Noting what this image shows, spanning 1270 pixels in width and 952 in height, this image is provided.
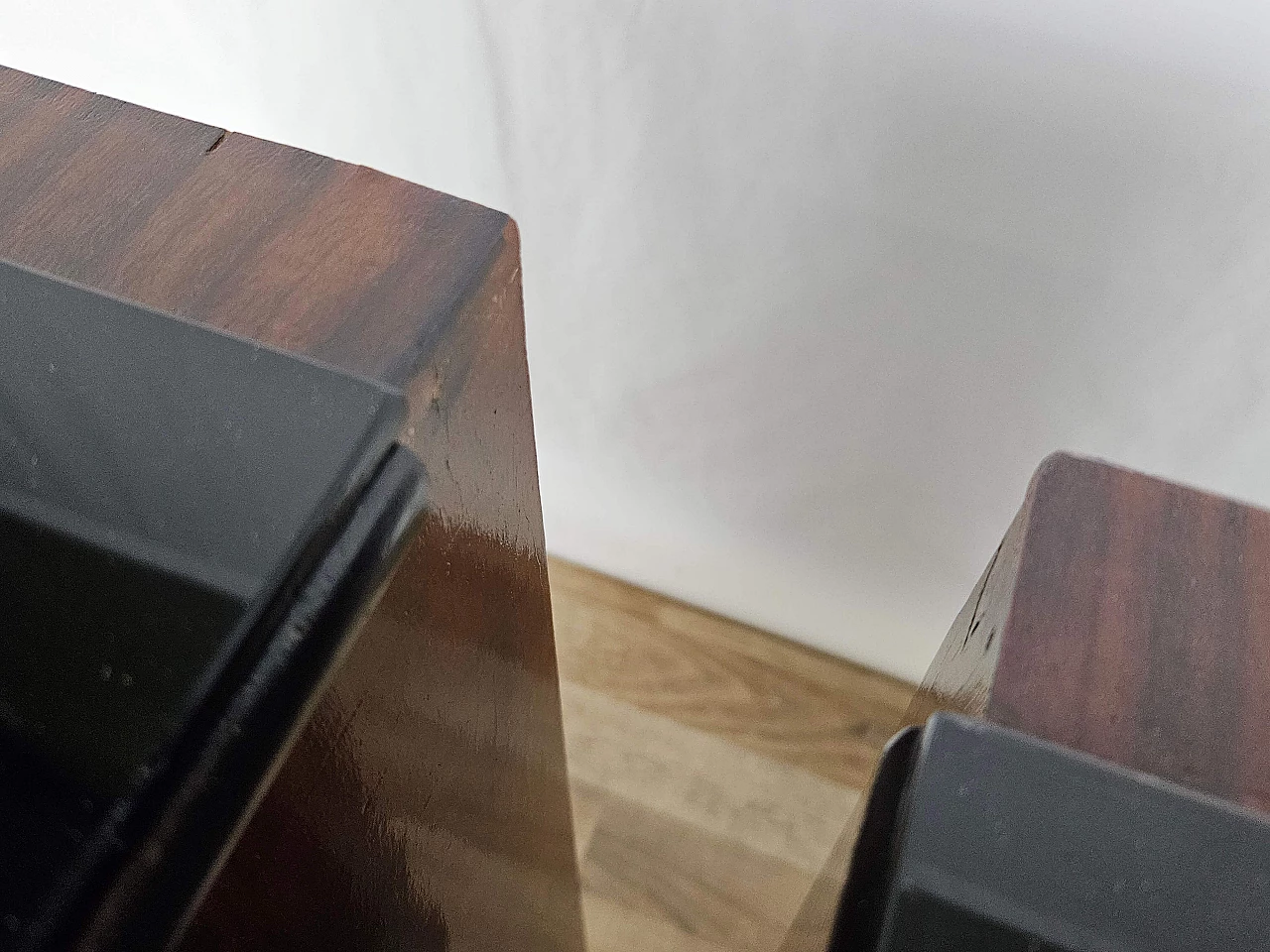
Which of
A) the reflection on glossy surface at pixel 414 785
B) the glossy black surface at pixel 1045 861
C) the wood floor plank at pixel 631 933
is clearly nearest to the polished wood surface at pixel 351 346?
the reflection on glossy surface at pixel 414 785

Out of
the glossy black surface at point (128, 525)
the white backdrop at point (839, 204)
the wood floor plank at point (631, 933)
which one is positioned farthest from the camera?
the wood floor plank at point (631, 933)

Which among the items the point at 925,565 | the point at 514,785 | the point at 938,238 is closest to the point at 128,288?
the point at 514,785

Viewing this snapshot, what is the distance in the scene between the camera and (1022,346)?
509mm

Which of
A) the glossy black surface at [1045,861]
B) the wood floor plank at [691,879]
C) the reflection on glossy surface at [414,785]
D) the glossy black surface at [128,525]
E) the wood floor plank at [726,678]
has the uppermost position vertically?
the glossy black surface at [128,525]

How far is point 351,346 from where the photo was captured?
252 millimetres

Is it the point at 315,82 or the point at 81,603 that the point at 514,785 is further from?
the point at 315,82

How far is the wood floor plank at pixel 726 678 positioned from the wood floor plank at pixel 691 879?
8cm

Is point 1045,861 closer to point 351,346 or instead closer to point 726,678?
point 351,346

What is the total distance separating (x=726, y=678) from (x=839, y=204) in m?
0.45

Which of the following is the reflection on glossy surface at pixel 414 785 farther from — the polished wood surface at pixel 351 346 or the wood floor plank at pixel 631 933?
the wood floor plank at pixel 631 933

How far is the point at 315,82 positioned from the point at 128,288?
35 centimetres

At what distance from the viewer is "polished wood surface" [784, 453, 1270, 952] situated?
24cm

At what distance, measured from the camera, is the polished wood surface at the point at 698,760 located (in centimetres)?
75

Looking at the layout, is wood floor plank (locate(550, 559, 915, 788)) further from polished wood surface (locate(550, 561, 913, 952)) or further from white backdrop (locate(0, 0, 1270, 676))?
white backdrop (locate(0, 0, 1270, 676))
